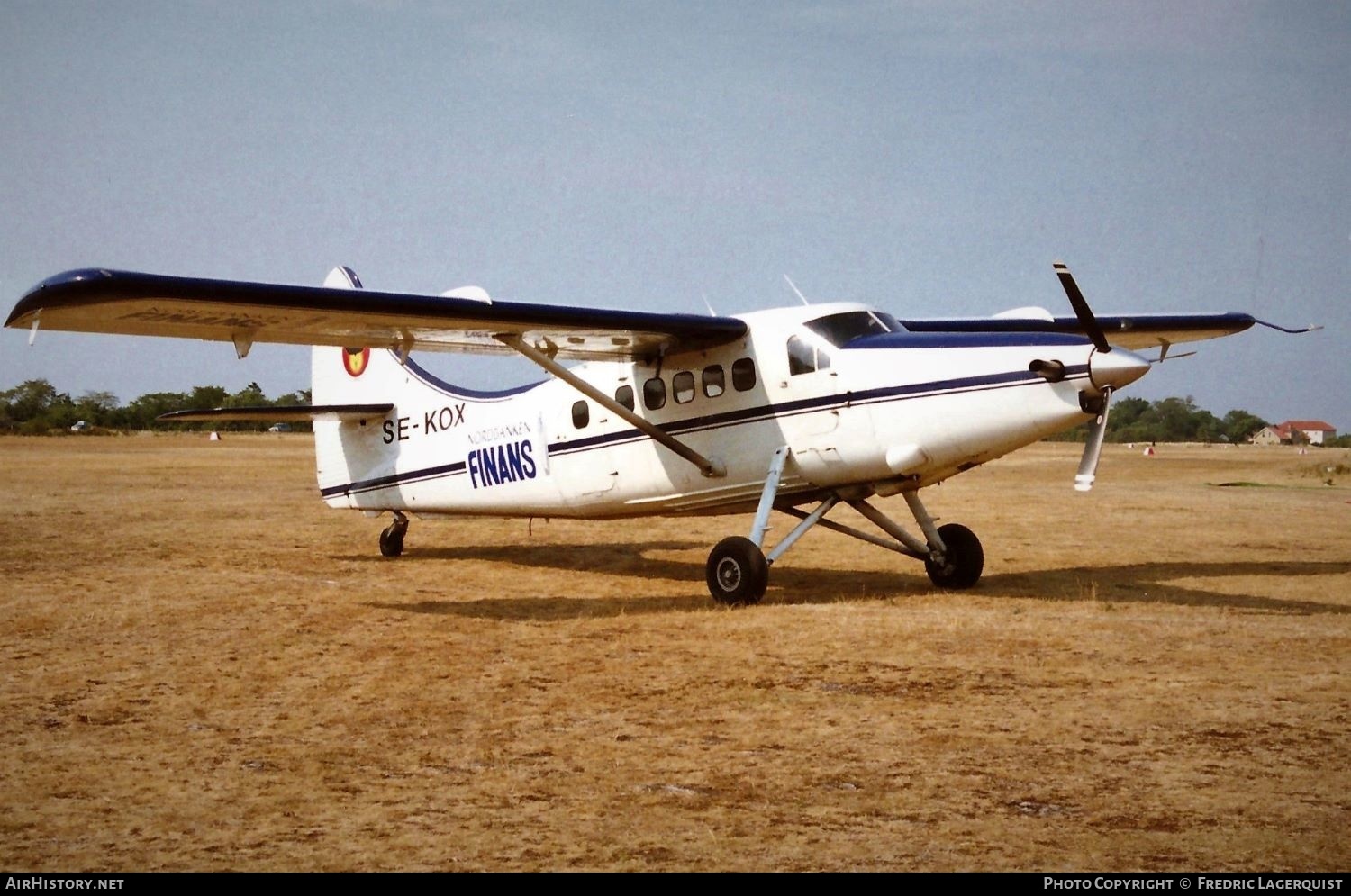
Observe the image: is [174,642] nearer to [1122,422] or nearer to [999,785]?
[999,785]

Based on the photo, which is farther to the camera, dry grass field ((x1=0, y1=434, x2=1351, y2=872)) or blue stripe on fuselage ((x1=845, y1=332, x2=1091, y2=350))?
blue stripe on fuselage ((x1=845, y1=332, x2=1091, y2=350))

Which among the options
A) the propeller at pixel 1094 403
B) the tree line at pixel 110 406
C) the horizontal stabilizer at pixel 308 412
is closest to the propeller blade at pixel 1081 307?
the propeller at pixel 1094 403

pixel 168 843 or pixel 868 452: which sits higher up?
pixel 868 452

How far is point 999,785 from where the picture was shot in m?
5.45

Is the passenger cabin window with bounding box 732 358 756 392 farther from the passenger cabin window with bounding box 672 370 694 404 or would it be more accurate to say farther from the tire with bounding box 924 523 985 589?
the tire with bounding box 924 523 985 589

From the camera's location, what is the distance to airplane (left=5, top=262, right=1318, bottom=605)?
401 inches

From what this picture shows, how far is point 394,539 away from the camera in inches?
645

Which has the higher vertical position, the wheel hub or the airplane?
the airplane

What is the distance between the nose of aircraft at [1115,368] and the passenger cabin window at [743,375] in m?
3.37

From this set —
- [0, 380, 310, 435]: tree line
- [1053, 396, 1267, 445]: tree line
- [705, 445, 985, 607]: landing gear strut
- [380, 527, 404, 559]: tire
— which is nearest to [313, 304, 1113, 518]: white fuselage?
[705, 445, 985, 607]: landing gear strut

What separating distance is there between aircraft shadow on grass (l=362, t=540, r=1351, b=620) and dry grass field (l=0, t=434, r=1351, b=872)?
0.29ft

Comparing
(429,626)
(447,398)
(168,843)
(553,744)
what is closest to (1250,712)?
(553,744)

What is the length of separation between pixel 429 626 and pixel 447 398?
225 inches

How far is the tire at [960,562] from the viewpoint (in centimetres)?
1243
